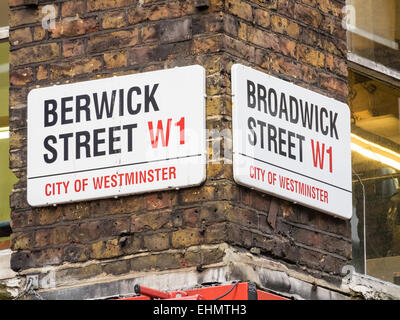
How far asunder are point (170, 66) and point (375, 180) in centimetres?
142

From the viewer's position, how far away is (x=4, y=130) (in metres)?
7.64

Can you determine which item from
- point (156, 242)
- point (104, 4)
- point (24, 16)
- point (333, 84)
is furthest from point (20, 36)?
point (333, 84)

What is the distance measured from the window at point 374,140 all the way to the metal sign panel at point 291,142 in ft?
0.67

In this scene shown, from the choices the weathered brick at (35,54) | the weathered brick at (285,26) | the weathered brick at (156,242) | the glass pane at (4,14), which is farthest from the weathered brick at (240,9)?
the glass pane at (4,14)

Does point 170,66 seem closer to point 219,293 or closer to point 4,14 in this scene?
point 4,14

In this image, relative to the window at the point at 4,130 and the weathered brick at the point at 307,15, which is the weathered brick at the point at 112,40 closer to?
the window at the point at 4,130

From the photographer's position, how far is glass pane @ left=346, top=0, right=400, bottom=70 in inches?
321

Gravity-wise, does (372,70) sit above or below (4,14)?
below

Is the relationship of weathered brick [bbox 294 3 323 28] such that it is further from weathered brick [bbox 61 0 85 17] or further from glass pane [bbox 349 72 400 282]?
weathered brick [bbox 61 0 85 17]

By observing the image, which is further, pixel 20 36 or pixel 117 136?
pixel 20 36

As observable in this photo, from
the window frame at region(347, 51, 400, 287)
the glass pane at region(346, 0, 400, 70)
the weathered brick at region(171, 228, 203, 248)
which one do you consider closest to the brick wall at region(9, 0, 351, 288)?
the weathered brick at region(171, 228, 203, 248)

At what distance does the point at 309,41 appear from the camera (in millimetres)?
7691

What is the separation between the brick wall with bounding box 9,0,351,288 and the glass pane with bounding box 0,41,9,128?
0.29ft

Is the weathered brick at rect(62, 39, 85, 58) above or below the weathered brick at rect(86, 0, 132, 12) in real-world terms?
below
